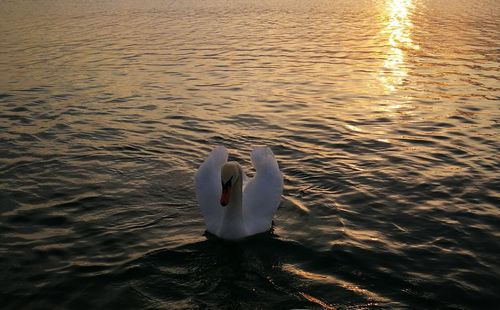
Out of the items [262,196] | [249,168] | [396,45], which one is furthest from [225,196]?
[396,45]

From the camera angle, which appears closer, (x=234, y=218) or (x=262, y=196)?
(x=234, y=218)

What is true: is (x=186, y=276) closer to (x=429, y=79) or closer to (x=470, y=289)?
(x=470, y=289)

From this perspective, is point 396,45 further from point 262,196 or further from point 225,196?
point 225,196

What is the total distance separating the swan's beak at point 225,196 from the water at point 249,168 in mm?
863

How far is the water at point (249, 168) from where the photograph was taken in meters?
7.95

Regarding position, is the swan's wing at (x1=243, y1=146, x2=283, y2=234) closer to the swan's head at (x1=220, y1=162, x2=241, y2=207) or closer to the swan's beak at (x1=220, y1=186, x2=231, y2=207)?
the swan's head at (x1=220, y1=162, x2=241, y2=207)

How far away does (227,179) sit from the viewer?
28.4 feet

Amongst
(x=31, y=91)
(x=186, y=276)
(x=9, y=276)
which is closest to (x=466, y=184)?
(x=186, y=276)

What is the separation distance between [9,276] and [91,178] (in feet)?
12.6

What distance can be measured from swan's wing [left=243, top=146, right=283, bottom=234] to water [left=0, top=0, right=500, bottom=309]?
0.26 metres

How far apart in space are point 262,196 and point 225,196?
1.04 metres

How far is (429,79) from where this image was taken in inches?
814

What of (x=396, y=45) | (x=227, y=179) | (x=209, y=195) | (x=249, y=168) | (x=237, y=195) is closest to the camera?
(x=227, y=179)

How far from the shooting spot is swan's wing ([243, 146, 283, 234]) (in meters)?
9.29
